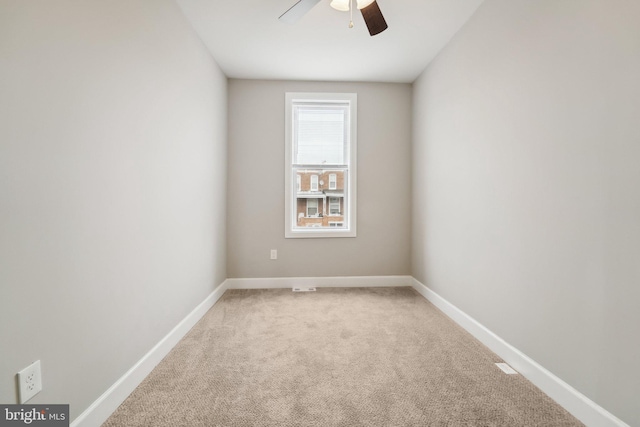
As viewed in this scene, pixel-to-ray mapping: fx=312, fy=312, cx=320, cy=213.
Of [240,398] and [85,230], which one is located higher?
[85,230]

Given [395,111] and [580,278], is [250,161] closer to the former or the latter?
[395,111]

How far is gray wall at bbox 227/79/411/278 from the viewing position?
3797mm

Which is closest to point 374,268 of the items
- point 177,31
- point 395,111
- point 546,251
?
point 395,111

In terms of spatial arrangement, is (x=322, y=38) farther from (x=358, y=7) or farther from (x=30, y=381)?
(x=30, y=381)

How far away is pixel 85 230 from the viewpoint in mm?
1368

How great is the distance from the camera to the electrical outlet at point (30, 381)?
1.07 meters

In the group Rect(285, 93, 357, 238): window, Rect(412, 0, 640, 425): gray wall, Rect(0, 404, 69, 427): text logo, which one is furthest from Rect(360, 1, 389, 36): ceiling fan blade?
Rect(0, 404, 69, 427): text logo

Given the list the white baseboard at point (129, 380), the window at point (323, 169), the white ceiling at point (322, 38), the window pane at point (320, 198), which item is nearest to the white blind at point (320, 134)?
the window at point (323, 169)

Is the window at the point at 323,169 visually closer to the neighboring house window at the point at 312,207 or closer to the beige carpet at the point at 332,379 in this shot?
the neighboring house window at the point at 312,207

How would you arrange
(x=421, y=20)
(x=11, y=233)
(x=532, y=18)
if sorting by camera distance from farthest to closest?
(x=421, y=20) → (x=532, y=18) → (x=11, y=233)

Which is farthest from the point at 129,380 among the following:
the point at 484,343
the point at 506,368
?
the point at 484,343

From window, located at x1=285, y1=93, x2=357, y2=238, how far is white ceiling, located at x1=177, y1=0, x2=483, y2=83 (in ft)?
1.42

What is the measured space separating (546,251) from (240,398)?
6.03 ft

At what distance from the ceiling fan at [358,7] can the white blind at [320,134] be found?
5.64 ft
